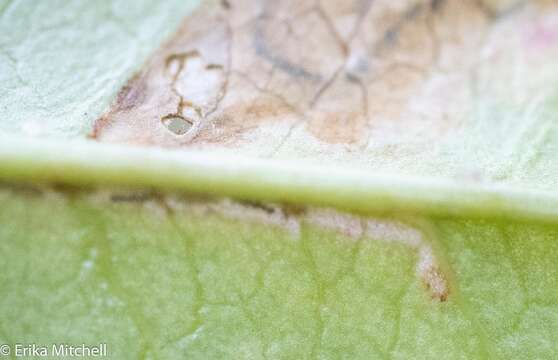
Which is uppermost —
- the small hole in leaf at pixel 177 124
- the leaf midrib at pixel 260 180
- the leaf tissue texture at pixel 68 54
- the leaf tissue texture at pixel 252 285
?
the leaf tissue texture at pixel 68 54

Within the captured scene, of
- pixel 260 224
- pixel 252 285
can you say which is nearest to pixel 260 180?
pixel 260 224

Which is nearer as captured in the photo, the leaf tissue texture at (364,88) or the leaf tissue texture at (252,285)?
the leaf tissue texture at (252,285)

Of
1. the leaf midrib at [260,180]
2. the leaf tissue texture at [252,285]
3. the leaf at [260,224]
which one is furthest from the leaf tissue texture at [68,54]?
the leaf tissue texture at [252,285]

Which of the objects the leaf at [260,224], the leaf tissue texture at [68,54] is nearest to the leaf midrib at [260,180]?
the leaf at [260,224]

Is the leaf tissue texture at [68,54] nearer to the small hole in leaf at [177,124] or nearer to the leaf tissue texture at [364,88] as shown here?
the leaf tissue texture at [364,88]

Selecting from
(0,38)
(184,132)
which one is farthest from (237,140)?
(0,38)

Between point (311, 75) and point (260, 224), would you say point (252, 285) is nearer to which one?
point (260, 224)

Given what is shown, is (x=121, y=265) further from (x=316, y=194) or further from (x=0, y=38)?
(x=0, y=38)

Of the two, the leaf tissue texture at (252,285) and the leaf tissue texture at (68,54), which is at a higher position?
the leaf tissue texture at (68,54)
